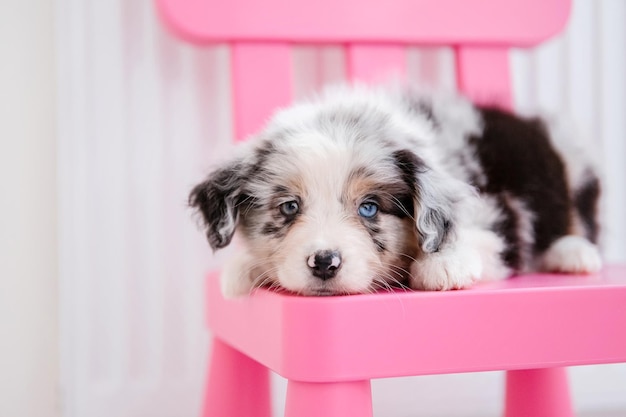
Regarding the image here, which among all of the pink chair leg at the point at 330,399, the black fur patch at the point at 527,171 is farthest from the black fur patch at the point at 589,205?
the pink chair leg at the point at 330,399

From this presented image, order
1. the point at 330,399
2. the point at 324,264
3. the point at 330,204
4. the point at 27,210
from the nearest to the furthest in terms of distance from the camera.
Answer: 1. the point at 330,399
2. the point at 324,264
3. the point at 330,204
4. the point at 27,210

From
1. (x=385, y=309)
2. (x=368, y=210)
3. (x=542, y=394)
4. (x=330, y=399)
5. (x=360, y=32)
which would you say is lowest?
(x=542, y=394)

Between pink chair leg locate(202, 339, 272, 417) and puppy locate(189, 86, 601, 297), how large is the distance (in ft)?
0.81

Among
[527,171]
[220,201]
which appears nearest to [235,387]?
[220,201]

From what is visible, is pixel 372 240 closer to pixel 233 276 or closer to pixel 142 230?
pixel 233 276

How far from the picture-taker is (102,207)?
2.05 metres

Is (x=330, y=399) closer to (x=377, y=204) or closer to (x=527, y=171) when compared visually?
(x=377, y=204)

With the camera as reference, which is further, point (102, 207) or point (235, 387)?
point (102, 207)

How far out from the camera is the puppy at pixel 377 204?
1.22 metres

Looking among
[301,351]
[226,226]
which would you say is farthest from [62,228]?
[301,351]

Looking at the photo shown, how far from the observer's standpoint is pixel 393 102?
160cm

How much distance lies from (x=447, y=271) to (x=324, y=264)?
21 centimetres

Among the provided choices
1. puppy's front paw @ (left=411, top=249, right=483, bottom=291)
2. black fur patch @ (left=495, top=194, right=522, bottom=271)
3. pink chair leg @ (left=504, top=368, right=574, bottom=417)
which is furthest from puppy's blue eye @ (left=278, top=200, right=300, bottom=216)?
pink chair leg @ (left=504, top=368, right=574, bottom=417)

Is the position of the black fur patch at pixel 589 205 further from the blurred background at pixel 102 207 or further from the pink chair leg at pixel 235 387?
the pink chair leg at pixel 235 387
